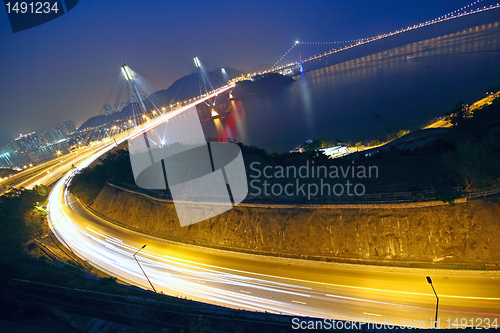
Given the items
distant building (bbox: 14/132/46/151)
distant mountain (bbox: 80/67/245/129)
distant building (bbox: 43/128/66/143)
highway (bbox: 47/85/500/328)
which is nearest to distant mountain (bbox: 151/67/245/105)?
distant mountain (bbox: 80/67/245/129)

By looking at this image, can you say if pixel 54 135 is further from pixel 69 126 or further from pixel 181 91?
pixel 181 91

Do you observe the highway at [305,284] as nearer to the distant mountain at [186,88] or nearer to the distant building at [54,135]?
the distant mountain at [186,88]

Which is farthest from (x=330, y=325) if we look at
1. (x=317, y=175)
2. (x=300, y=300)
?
(x=317, y=175)

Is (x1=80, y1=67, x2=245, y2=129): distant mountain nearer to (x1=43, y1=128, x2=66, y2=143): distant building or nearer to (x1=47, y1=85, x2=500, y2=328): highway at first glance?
(x1=43, y1=128, x2=66, y2=143): distant building

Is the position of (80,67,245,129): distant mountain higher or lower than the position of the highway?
higher

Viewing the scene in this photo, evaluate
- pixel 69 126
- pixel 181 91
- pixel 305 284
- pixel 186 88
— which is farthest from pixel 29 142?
pixel 305 284

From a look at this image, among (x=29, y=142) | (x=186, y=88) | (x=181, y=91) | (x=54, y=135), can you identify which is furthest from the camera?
(x=186, y=88)

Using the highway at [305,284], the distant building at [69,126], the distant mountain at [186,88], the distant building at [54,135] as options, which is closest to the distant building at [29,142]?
the distant building at [54,135]

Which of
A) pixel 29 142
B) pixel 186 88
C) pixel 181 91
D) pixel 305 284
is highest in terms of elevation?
pixel 186 88
